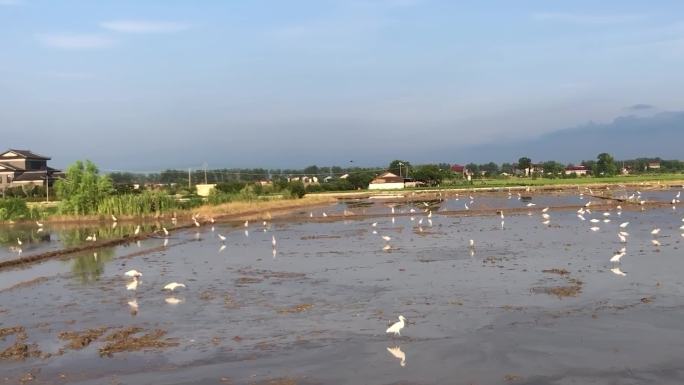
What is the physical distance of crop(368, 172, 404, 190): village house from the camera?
4021 inches

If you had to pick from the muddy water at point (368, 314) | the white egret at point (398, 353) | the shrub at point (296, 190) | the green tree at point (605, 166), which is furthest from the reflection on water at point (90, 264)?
the green tree at point (605, 166)

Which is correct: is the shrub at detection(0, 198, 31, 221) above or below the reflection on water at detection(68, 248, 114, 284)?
above

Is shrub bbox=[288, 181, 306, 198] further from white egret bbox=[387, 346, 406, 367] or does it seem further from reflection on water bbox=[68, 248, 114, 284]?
white egret bbox=[387, 346, 406, 367]

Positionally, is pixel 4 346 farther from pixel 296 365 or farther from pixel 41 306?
pixel 296 365

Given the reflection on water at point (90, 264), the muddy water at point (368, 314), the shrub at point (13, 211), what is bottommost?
the reflection on water at point (90, 264)

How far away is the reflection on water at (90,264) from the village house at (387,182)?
72.5m

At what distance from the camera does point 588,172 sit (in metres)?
158

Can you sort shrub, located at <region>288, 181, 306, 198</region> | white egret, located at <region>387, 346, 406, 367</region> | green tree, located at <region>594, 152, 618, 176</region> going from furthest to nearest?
green tree, located at <region>594, 152, 618, 176</region>, shrub, located at <region>288, 181, 306, 198</region>, white egret, located at <region>387, 346, 406, 367</region>

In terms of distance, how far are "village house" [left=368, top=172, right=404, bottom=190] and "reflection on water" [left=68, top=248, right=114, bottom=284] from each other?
72.5 meters

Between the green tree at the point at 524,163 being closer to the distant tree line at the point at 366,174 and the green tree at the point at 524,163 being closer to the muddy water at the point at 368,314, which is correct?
the distant tree line at the point at 366,174

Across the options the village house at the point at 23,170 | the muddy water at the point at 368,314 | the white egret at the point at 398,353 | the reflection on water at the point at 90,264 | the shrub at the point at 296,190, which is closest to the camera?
the muddy water at the point at 368,314

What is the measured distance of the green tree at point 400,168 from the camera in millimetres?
119000

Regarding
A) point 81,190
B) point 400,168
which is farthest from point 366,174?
point 81,190

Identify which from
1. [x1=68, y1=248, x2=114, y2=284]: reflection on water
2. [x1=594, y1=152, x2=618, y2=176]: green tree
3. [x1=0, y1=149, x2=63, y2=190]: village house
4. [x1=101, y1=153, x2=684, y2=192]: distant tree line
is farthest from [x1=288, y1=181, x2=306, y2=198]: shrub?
[x1=594, y1=152, x2=618, y2=176]: green tree
